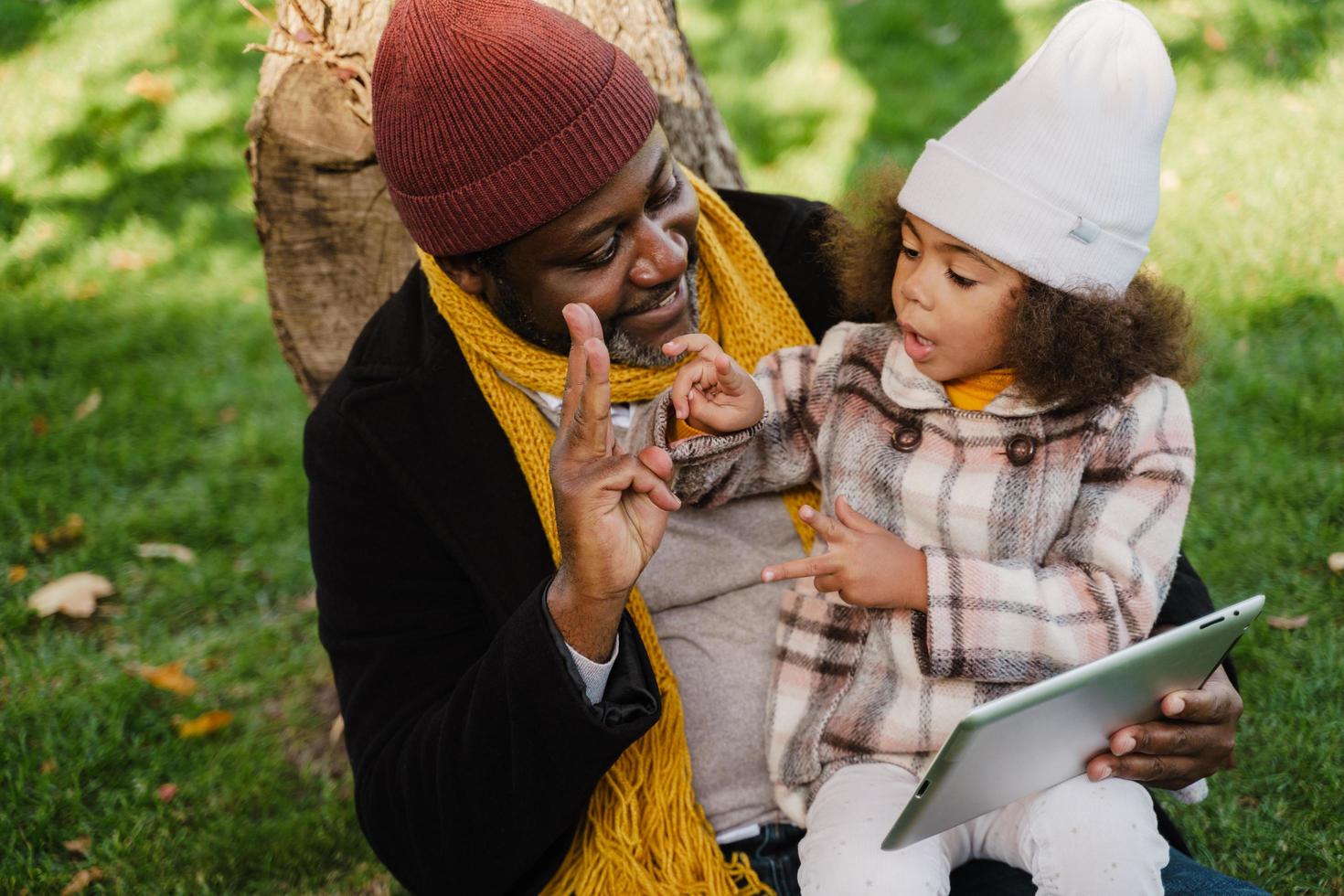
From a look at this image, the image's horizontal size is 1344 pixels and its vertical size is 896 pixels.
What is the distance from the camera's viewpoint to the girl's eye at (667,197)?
2.12 meters

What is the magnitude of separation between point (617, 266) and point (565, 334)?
0.20 meters

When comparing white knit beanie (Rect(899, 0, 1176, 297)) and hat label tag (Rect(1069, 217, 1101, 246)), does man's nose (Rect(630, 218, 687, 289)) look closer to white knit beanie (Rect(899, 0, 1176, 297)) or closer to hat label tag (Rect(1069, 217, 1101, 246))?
white knit beanie (Rect(899, 0, 1176, 297))

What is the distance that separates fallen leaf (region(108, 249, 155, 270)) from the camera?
5.18 meters

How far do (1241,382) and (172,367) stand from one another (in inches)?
153

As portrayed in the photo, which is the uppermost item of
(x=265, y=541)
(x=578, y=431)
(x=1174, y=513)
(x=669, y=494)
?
(x=578, y=431)

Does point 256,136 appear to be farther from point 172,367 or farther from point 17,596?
point 172,367

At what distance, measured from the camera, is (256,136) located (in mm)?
2523

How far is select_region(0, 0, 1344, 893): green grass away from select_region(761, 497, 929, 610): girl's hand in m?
0.86

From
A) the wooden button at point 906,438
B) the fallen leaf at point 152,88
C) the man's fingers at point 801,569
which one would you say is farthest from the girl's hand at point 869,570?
the fallen leaf at point 152,88

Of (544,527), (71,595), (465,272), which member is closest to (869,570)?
(544,527)

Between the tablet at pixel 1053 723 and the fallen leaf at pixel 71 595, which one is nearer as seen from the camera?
the tablet at pixel 1053 723

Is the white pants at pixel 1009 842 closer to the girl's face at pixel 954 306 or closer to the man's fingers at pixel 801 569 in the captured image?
the man's fingers at pixel 801 569

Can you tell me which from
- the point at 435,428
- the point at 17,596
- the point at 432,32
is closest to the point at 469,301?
the point at 435,428

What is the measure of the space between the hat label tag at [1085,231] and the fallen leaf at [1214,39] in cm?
397
